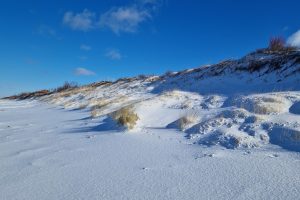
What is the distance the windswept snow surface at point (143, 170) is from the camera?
258 centimetres

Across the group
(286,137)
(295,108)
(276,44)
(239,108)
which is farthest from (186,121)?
(276,44)

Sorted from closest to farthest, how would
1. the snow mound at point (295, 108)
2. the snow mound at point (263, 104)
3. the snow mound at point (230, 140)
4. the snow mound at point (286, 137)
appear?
the snow mound at point (286, 137)
the snow mound at point (230, 140)
the snow mound at point (295, 108)
the snow mound at point (263, 104)

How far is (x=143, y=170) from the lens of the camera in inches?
126

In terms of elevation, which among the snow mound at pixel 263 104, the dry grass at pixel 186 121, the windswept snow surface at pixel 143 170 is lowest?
the windswept snow surface at pixel 143 170

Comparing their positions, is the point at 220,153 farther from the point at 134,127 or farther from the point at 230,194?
the point at 134,127

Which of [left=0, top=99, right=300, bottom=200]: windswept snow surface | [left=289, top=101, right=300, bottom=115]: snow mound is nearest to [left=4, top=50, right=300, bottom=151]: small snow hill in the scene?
[left=289, top=101, right=300, bottom=115]: snow mound

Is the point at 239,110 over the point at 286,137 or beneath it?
over

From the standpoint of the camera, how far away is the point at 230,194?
8.18ft

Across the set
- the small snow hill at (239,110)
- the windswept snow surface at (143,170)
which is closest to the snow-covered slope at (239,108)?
the small snow hill at (239,110)

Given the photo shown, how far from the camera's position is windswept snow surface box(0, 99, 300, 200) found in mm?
2584

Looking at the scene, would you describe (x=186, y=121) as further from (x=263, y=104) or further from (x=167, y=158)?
(x=167, y=158)

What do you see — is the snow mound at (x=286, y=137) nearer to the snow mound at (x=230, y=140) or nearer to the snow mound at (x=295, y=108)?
the snow mound at (x=230, y=140)

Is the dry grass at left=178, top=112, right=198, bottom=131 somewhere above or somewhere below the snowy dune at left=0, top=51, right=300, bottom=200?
above

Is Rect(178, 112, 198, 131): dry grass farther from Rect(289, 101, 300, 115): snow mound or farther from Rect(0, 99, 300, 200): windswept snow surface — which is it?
Rect(289, 101, 300, 115): snow mound
